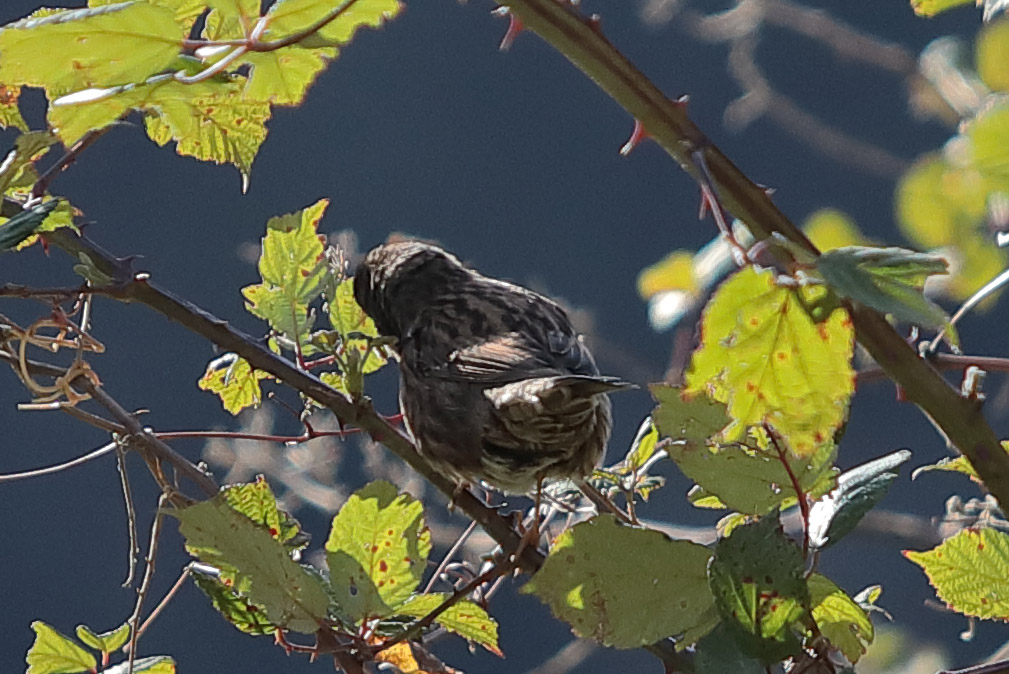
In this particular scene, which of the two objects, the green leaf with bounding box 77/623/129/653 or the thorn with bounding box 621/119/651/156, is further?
the green leaf with bounding box 77/623/129/653

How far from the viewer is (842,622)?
833mm

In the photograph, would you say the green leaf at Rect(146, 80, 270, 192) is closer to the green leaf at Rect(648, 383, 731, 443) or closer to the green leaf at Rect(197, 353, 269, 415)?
the green leaf at Rect(197, 353, 269, 415)

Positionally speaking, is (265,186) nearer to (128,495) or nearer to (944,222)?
(128,495)

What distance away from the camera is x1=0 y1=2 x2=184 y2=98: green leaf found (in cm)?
65

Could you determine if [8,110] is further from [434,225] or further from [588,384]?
[434,225]

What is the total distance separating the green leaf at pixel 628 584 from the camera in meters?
0.79

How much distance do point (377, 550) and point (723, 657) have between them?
31cm

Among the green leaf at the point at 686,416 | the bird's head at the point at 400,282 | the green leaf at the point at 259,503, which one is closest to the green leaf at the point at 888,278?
the green leaf at the point at 686,416

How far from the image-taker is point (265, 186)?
199 inches

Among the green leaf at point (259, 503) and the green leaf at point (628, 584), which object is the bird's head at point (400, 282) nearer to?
the green leaf at point (259, 503)

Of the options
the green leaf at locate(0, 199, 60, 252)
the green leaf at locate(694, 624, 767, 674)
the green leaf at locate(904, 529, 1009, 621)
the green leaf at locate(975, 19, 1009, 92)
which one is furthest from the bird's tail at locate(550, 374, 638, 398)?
the green leaf at locate(975, 19, 1009, 92)

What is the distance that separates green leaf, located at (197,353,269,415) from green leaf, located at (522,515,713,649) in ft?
1.62

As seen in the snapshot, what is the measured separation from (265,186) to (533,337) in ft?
11.2

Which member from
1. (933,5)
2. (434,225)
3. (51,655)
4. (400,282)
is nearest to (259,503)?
(51,655)
